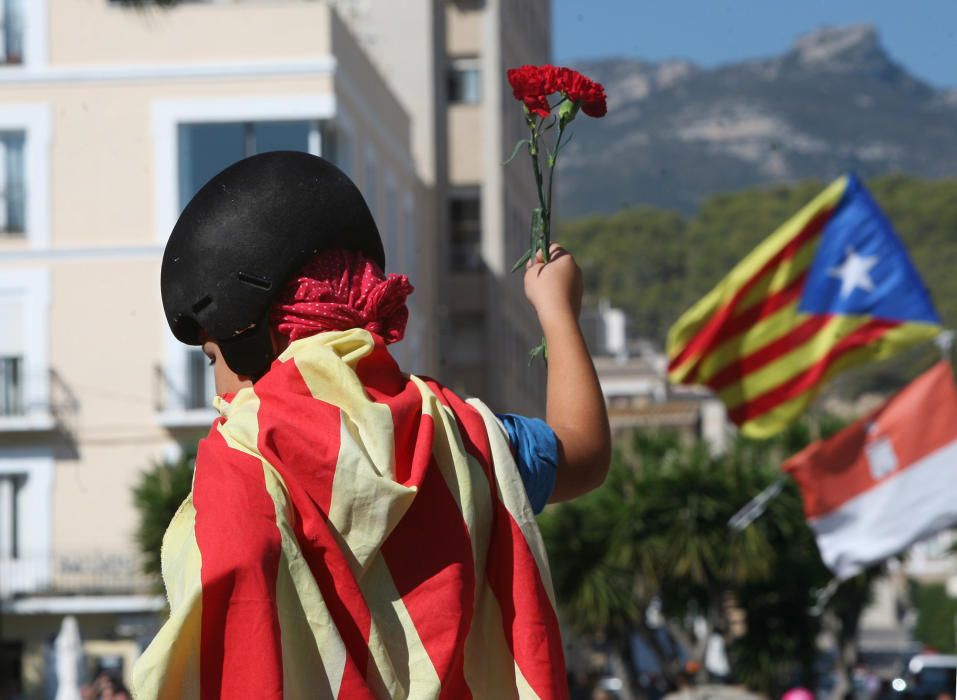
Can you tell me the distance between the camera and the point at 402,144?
32.3 metres

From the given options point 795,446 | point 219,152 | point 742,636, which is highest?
point 219,152

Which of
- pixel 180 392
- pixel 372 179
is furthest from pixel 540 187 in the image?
pixel 372 179

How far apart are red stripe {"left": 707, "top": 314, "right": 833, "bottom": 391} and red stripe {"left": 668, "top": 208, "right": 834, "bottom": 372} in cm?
27

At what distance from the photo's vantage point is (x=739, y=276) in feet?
51.1

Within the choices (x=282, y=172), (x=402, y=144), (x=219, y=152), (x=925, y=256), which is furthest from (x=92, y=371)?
(x=925, y=256)

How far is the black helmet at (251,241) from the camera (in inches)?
90.7

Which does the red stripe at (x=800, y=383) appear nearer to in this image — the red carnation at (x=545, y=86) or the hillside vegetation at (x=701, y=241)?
the red carnation at (x=545, y=86)

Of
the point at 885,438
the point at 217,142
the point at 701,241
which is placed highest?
the point at 701,241

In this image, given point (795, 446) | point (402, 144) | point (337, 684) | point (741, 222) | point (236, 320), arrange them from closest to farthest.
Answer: point (337, 684), point (236, 320), point (795, 446), point (402, 144), point (741, 222)

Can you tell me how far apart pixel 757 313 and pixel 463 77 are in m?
25.5

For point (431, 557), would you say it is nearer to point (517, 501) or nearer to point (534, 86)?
point (517, 501)

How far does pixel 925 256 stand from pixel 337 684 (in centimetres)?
12993

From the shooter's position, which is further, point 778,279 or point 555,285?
point 778,279

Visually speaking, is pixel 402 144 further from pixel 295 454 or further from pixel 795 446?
pixel 295 454
